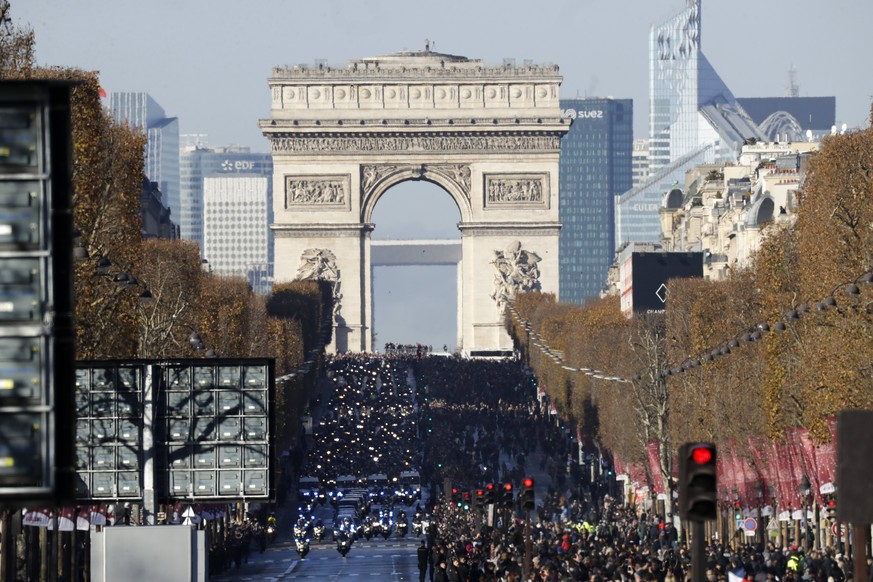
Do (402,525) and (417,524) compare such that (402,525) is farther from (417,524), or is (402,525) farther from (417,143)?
(417,143)

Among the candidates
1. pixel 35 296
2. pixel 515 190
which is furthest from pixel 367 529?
pixel 515 190

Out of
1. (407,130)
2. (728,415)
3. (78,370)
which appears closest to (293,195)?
(407,130)

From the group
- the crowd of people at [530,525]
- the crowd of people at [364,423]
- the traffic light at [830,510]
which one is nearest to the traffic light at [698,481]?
the crowd of people at [530,525]

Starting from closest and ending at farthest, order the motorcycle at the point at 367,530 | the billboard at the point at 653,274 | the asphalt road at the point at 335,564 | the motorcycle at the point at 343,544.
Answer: the asphalt road at the point at 335,564 → the motorcycle at the point at 343,544 → the motorcycle at the point at 367,530 → the billboard at the point at 653,274

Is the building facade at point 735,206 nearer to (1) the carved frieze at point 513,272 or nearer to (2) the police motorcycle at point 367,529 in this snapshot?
(1) the carved frieze at point 513,272

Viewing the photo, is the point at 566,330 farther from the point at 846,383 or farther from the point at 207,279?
the point at 846,383

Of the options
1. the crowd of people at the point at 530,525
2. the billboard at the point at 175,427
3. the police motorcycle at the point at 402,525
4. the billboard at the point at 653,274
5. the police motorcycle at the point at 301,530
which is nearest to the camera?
the billboard at the point at 175,427
